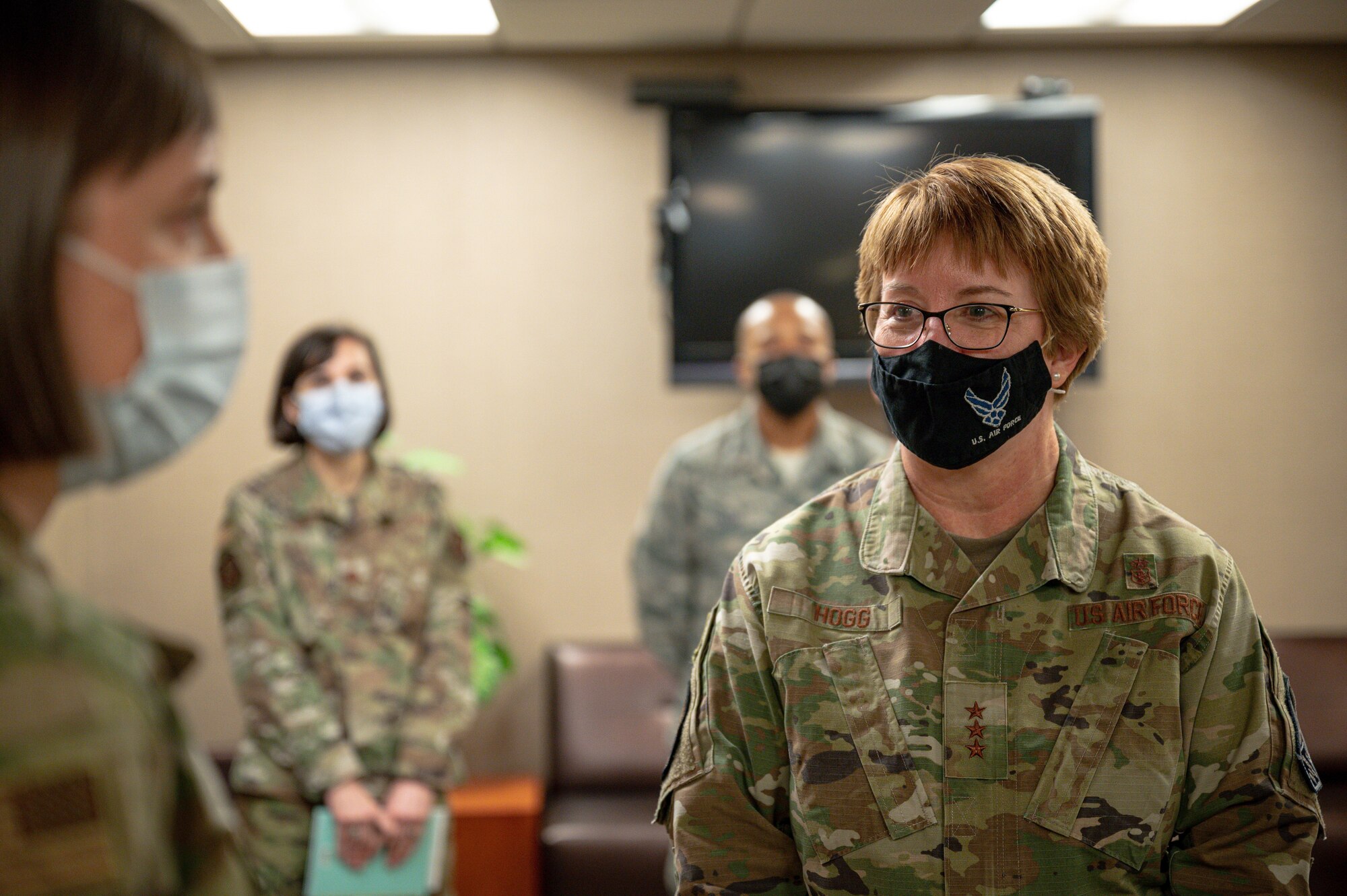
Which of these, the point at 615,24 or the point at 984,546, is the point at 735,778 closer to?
the point at 984,546

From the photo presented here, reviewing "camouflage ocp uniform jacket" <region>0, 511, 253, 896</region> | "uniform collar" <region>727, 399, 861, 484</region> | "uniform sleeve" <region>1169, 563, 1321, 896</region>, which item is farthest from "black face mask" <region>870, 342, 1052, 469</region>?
"uniform collar" <region>727, 399, 861, 484</region>

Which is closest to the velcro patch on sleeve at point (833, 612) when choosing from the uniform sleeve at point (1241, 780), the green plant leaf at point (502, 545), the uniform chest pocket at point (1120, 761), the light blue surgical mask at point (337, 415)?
the uniform chest pocket at point (1120, 761)

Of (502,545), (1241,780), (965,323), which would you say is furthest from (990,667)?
(502,545)

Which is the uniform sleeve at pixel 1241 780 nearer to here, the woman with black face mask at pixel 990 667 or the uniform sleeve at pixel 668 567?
the woman with black face mask at pixel 990 667

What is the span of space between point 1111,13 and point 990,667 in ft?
11.3

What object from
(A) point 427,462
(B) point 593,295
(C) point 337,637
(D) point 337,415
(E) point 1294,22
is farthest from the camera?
(B) point 593,295

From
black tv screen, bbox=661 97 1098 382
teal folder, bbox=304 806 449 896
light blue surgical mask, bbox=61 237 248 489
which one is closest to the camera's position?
light blue surgical mask, bbox=61 237 248 489

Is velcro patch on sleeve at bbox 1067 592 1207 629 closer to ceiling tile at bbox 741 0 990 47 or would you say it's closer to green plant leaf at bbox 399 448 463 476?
green plant leaf at bbox 399 448 463 476

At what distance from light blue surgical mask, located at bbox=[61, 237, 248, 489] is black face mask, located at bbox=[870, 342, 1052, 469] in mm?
757

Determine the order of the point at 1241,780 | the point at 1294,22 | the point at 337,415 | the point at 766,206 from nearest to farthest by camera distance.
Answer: the point at 1241,780
the point at 337,415
the point at 1294,22
the point at 766,206

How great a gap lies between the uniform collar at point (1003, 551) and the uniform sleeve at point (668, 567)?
1581 mm

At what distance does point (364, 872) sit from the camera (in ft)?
8.31

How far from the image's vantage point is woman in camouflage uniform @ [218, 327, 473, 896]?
258cm

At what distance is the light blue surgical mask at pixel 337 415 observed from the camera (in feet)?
9.34
